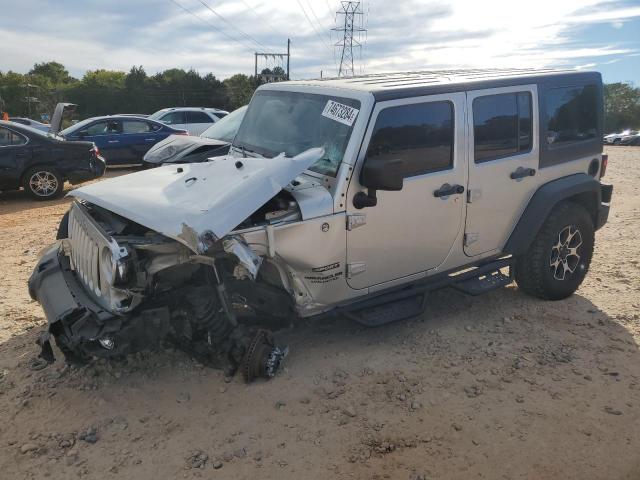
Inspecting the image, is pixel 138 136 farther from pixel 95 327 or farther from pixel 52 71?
pixel 52 71

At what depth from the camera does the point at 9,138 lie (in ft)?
31.7

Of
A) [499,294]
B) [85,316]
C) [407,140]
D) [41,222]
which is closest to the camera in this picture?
[85,316]

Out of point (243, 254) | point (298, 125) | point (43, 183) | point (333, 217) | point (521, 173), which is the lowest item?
point (43, 183)

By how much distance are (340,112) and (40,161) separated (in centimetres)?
802

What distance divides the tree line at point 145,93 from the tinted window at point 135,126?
1599 inches

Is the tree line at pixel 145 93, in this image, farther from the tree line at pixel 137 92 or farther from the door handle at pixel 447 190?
the door handle at pixel 447 190

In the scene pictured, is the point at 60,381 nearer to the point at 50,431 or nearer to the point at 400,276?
the point at 50,431

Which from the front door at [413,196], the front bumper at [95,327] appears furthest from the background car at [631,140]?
the front bumper at [95,327]

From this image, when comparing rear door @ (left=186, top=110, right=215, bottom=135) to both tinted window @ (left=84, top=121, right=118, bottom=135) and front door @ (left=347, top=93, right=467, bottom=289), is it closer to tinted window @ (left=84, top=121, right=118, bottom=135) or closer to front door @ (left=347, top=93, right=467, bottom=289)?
tinted window @ (left=84, top=121, right=118, bottom=135)

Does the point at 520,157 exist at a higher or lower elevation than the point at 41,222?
higher

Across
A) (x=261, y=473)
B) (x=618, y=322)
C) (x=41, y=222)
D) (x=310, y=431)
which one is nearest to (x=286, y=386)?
(x=310, y=431)

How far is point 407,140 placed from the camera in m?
3.87

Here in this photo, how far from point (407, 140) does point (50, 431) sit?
294cm

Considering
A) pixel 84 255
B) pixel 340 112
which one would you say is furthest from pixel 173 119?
pixel 340 112
